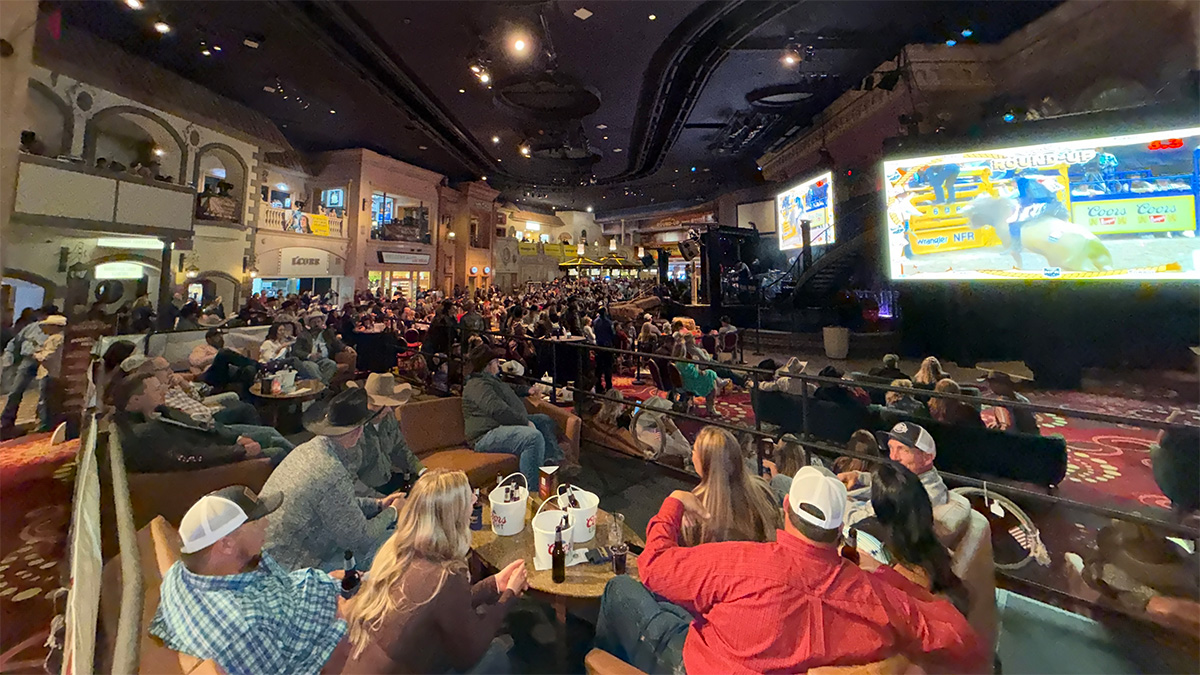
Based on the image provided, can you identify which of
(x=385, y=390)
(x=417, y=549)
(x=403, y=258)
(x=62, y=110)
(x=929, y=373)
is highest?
(x=62, y=110)

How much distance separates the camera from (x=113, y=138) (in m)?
1.49

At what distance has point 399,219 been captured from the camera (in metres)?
2.55

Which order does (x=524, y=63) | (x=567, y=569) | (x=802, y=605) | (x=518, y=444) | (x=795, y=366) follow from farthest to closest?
(x=518, y=444)
(x=795, y=366)
(x=524, y=63)
(x=567, y=569)
(x=802, y=605)

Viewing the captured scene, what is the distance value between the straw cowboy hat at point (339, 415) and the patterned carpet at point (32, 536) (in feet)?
2.78

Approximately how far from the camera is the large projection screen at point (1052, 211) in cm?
142

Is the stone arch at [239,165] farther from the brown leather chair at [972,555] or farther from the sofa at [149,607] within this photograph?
the brown leather chair at [972,555]

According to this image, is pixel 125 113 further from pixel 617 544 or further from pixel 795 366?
pixel 795 366

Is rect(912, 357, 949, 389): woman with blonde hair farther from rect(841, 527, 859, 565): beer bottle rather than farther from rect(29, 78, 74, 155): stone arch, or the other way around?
rect(29, 78, 74, 155): stone arch

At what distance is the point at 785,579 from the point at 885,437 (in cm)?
106

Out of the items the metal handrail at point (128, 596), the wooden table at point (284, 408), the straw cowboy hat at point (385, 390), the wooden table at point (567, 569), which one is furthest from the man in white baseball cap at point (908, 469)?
the wooden table at point (284, 408)

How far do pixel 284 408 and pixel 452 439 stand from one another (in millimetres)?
864

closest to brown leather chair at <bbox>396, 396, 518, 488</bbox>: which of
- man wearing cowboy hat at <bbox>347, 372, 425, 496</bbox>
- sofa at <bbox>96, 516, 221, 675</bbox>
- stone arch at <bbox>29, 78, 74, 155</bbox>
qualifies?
man wearing cowboy hat at <bbox>347, 372, 425, 496</bbox>

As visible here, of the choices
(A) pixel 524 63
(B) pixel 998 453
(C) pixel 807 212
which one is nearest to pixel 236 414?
(A) pixel 524 63

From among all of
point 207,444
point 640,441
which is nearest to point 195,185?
point 207,444
